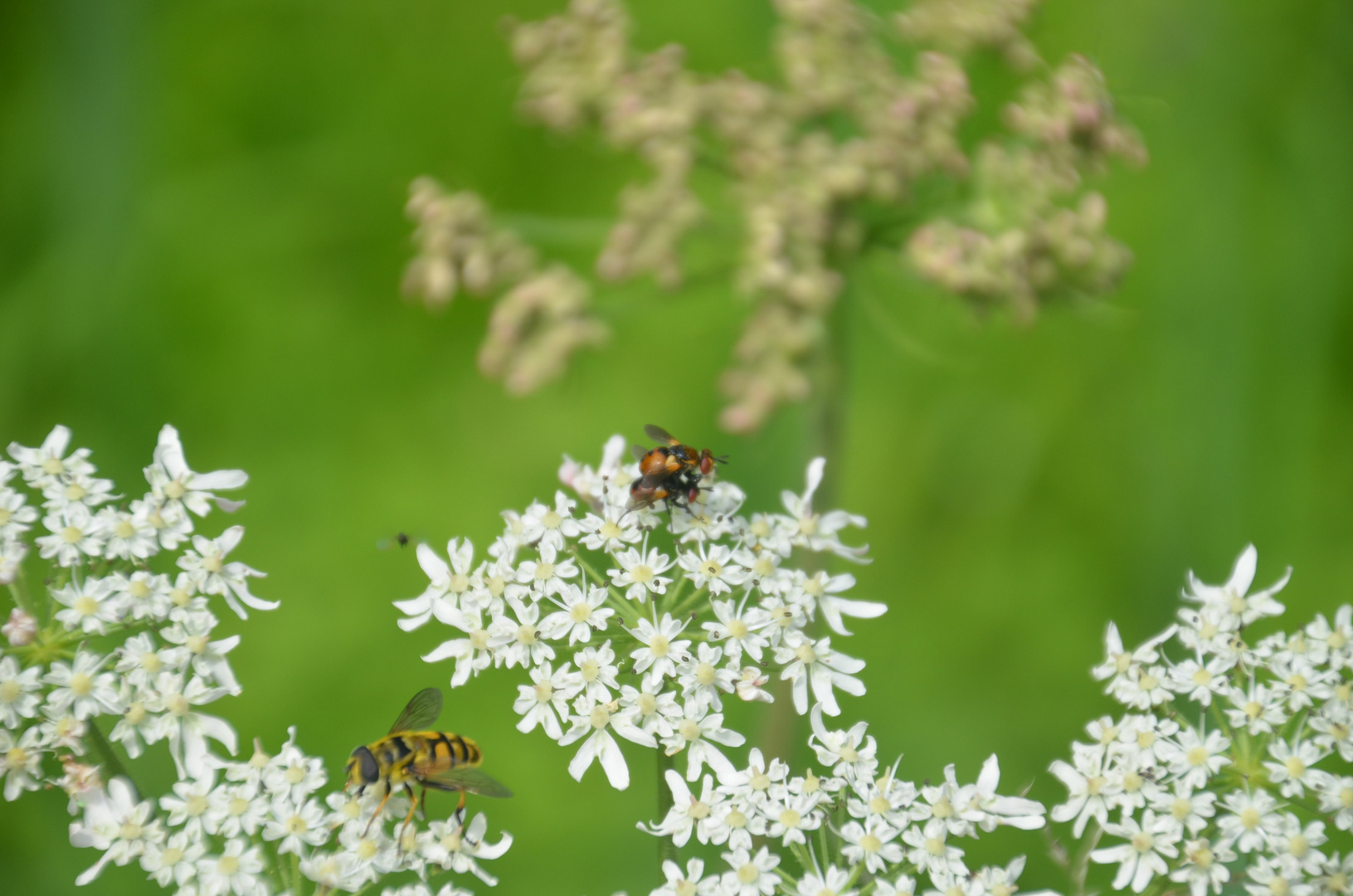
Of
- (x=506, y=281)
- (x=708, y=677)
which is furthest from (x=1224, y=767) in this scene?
(x=506, y=281)

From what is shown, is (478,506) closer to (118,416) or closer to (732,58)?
(118,416)

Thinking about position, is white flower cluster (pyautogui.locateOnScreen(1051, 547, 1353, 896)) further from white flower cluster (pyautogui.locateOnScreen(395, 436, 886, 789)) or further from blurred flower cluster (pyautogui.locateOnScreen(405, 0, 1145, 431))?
blurred flower cluster (pyautogui.locateOnScreen(405, 0, 1145, 431))

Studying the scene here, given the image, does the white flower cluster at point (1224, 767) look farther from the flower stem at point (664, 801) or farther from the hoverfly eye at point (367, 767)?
the hoverfly eye at point (367, 767)

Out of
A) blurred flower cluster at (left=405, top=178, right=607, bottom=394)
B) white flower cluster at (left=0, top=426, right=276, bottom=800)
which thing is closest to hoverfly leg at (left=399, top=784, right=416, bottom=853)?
white flower cluster at (left=0, top=426, right=276, bottom=800)

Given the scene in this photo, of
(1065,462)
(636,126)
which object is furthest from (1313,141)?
(636,126)

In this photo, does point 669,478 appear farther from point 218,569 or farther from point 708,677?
point 218,569

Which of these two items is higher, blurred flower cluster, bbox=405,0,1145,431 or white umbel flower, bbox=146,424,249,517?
blurred flower cluster, bbox=405,0,1145,431

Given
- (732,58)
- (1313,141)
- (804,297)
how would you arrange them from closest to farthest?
(804,297)
(1313,141)
(732,58)
